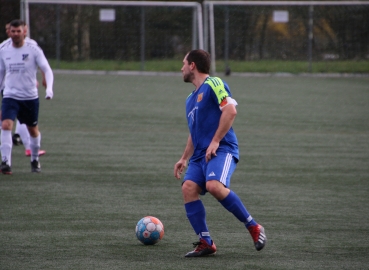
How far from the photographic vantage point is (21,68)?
32.1ft

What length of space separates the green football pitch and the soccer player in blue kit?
274 mm

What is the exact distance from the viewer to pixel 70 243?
6.00 m

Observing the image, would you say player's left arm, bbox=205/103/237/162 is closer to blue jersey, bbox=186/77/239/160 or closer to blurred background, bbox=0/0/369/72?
blue jersey, bbox=186/77/239/160

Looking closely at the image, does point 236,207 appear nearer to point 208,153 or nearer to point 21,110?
→ point 208,153

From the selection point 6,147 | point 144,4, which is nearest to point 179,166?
point 6,147

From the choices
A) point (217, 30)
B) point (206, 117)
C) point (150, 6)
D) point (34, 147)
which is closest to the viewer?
point (206, 117)

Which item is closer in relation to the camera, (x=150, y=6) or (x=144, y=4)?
(x=144, y=4)

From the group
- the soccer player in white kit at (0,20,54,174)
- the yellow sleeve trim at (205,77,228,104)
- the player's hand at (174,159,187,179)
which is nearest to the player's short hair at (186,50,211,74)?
the yellow sleeve trim at (205,77,228,104)

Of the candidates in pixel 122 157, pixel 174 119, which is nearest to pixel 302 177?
pixel 122 157

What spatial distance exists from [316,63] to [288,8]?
260 centimetres

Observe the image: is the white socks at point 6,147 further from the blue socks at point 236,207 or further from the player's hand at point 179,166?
the blue socks at point 236,207

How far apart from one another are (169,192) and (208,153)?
10.3ft

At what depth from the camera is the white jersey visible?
977cm

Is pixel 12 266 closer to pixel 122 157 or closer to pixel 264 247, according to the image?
pixel 264 247
